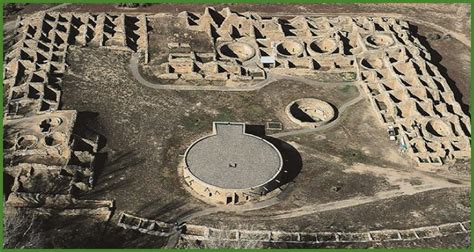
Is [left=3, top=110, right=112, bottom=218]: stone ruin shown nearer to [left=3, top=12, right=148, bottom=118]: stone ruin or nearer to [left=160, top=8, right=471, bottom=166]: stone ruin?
[left=3, top=12, right=148, bottom=118]: stone ruin

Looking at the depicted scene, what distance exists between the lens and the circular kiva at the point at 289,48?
87938 millimetres

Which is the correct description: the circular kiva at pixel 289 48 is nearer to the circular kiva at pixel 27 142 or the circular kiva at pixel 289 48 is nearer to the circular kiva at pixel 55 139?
the circular kiva at pixel 55 139

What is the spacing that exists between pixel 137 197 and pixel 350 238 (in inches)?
923

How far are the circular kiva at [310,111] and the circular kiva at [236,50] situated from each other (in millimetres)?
14073

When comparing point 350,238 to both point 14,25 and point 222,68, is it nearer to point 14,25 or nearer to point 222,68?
point 222,68

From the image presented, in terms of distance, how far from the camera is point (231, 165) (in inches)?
2559

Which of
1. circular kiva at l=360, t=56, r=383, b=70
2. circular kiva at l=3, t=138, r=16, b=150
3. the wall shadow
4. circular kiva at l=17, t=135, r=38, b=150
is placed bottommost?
circular kiva at l=3, t=138, r=16, b=150

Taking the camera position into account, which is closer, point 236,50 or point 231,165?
point 231,165

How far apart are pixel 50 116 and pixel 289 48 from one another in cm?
3866

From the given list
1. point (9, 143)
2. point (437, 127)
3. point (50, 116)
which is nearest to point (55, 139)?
point (50, 116)

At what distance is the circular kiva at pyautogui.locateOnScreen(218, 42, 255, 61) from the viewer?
87625mm

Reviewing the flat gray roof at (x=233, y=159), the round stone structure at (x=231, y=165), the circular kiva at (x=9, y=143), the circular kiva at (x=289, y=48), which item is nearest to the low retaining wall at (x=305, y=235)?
the round stone structure at (x=231, y=165)

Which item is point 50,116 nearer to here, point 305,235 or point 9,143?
point 9,143

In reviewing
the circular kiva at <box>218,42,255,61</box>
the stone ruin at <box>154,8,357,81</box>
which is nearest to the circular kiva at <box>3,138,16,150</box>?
the stone ruin at <box>154,8,357,81</box>
